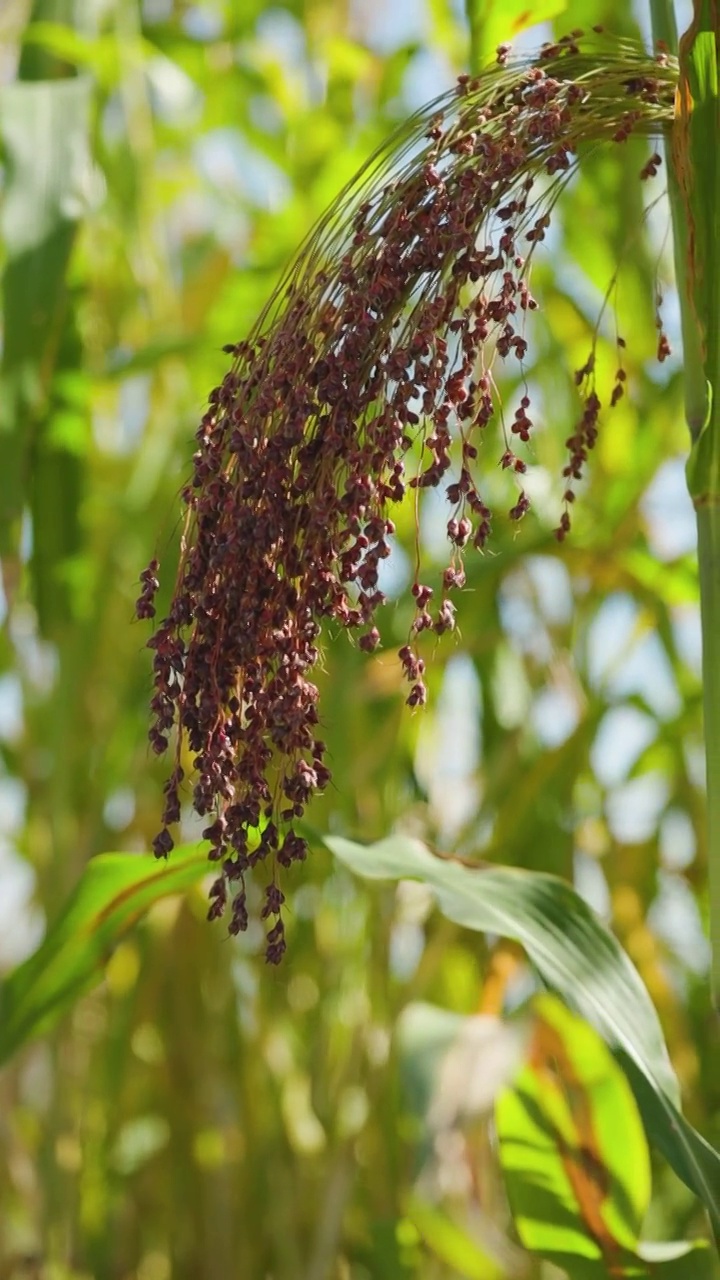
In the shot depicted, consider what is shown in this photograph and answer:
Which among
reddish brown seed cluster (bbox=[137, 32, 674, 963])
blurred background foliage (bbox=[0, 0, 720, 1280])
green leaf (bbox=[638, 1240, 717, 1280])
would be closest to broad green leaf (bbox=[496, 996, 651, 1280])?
green leaf (bbox=[638, 1240, 717, 1280])

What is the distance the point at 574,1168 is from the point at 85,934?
0.33m

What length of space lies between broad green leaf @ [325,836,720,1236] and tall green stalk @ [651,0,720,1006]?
59 millimetres

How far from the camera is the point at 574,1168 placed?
75 centimetres

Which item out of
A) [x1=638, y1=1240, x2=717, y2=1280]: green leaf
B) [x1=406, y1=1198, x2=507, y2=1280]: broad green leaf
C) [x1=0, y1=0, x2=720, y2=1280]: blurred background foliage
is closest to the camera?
[x1=406, y1=1198, x2=507, y2=1280]: broad green leaf

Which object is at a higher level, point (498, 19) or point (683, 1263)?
point (498, 19)

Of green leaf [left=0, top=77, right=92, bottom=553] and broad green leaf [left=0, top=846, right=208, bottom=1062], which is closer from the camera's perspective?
broad green leaf [left=0, top=846, right=208, bottom=1062]

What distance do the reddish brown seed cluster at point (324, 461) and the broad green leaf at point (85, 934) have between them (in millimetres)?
184

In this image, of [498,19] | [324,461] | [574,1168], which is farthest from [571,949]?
[498,19]

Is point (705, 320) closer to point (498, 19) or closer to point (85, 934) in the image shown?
point (498, 19)

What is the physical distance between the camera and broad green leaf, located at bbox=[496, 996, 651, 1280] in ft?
2.42

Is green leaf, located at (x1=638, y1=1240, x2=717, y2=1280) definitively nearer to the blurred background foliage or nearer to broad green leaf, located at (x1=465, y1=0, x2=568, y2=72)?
the blurred background foliage

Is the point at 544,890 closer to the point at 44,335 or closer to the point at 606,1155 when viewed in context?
the point at 606,1155

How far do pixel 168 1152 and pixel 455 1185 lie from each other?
86cm

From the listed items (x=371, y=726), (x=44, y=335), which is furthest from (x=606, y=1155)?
(x=371, y=726)
